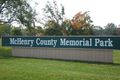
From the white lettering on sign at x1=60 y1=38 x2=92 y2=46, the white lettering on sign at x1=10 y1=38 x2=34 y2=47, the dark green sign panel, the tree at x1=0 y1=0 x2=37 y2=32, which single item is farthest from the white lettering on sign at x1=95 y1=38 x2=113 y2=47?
the tree at x1=0 y1=0 x2=37 y2=32

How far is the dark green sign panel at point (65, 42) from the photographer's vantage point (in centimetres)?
1348

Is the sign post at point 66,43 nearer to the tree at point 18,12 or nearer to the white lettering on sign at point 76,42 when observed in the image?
the white lettering on sign at point 76,42

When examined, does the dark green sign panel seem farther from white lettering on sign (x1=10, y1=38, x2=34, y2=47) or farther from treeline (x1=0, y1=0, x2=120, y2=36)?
treeline (x1=0, y1=0, x2=120, y2=36)

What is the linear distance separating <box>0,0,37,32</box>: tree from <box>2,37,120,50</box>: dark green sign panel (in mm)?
8822

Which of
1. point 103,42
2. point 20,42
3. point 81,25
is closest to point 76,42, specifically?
point 103,42

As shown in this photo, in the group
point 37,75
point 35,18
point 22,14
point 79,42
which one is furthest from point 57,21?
point 37,75

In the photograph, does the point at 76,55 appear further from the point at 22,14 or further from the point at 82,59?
the point at 22,14

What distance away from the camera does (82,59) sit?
14391 millimetres

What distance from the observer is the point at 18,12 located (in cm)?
2486

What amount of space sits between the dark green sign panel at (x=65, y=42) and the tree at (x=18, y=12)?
8.82m

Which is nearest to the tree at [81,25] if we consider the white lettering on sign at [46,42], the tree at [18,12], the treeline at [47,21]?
the treeline at [47,21]

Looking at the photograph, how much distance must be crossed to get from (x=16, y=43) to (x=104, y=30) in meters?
35.5

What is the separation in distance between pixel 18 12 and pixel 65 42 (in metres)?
14.0

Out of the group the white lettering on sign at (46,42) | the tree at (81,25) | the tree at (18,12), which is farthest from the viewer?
the tree at (81,25)
